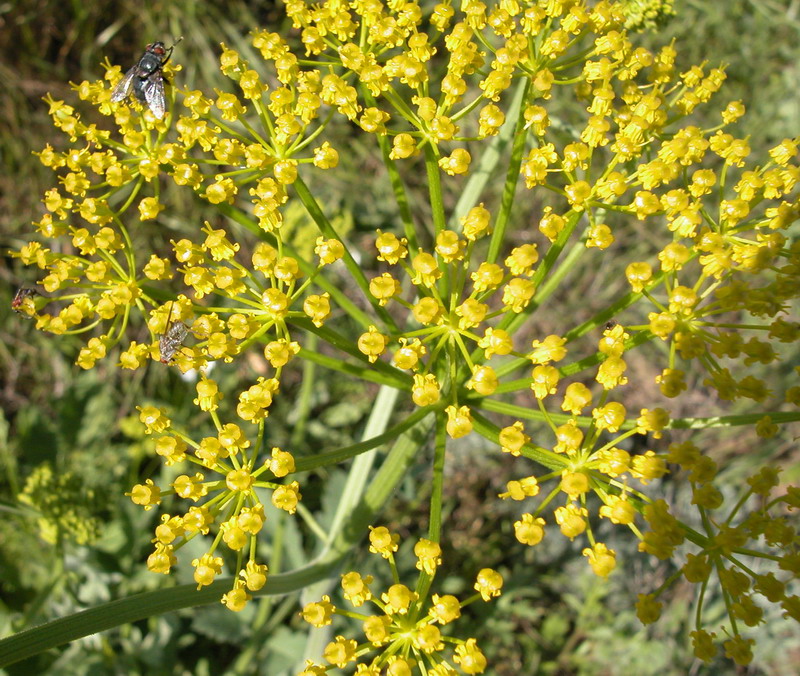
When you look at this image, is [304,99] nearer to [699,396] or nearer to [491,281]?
[491,281]

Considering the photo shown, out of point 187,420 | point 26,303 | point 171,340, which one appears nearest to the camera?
point 171,340

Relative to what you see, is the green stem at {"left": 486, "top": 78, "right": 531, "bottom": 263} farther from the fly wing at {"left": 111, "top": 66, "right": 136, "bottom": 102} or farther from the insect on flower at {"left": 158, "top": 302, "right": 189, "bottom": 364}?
the fly wing at {"left": 111, "top": 66, "right": 136, "bottom": 102}

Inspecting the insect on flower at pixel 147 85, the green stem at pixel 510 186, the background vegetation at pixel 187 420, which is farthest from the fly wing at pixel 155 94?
the background vegetation at pixel 187 420

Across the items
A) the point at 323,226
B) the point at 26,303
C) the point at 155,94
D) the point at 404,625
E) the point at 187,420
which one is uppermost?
the point at 155,94

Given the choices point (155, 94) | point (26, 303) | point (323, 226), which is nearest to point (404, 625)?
point (323, 226)

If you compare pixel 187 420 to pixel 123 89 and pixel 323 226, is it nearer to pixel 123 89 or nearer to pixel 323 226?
pixel 123 89

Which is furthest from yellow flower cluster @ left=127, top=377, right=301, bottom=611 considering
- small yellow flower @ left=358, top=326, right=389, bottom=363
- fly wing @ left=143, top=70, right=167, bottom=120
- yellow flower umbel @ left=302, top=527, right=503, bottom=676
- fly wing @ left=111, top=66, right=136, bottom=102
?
fly wing @ left=111, top=66, right=136, bottom=102

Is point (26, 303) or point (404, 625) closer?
point (404, 625)
